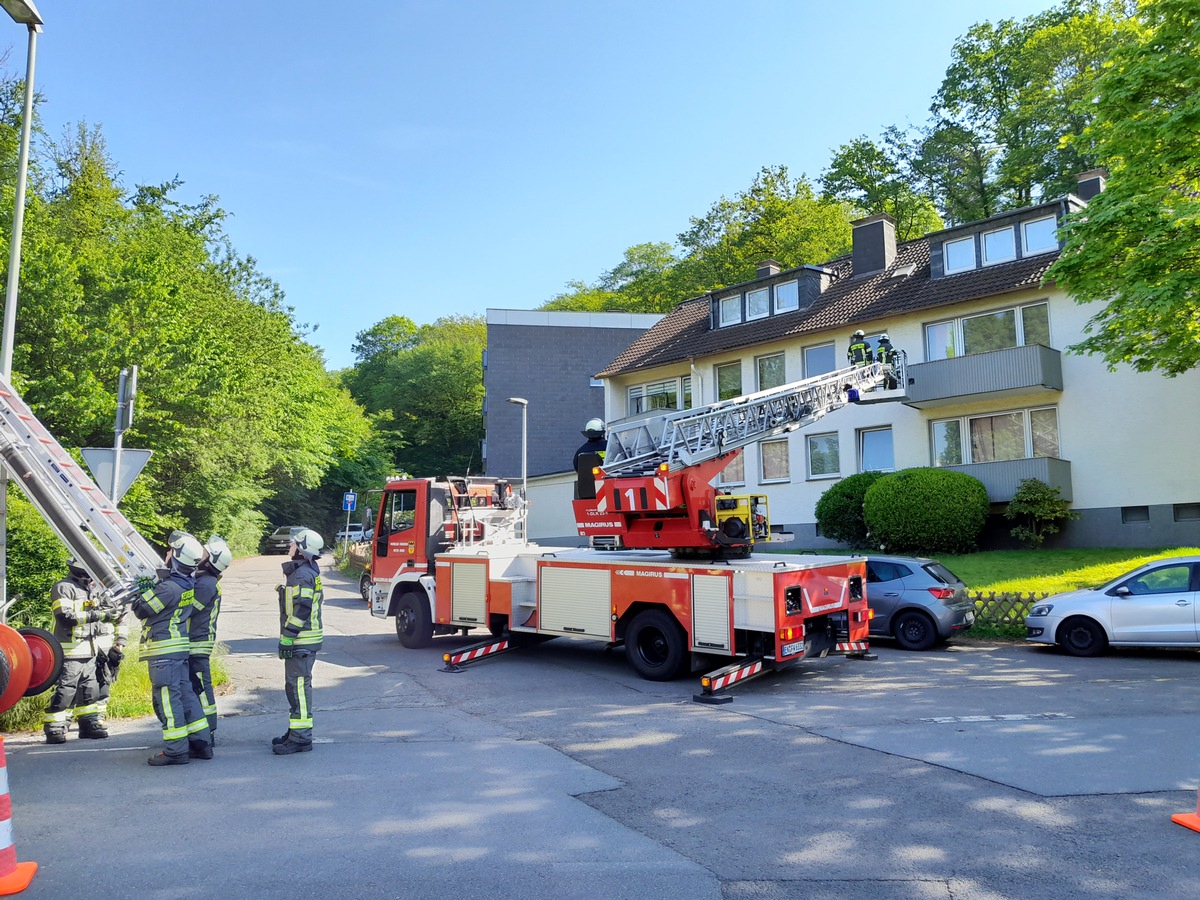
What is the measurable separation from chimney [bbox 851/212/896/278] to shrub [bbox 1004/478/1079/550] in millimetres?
9683

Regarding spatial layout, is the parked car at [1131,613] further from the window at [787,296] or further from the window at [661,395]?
the window at [661,395]

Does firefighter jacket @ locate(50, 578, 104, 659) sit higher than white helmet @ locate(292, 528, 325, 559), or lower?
lower

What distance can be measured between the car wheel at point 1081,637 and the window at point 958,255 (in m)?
14.2

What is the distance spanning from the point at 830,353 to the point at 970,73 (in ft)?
69.9

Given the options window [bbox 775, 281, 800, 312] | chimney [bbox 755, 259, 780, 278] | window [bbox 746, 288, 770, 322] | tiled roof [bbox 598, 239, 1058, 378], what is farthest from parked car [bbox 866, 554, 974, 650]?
chimney [bbox 755, 259, 780, 278]

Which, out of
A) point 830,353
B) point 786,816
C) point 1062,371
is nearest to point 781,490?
point 830,353

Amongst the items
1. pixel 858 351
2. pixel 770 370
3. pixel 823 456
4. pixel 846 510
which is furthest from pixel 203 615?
pixel 770 370

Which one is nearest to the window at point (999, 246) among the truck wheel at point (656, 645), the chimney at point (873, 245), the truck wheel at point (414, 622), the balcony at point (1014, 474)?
the chimney at point (873, 245)

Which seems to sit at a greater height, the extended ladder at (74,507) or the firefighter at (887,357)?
the firefighter at (887,357)

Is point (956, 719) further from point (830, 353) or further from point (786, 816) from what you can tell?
point (830, 353)

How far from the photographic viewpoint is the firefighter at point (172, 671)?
701cm

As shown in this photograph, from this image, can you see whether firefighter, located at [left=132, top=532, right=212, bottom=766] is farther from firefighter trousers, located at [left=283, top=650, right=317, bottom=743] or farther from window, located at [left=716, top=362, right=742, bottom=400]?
window, located at [left=716, top=362, right=742, bottom=400]

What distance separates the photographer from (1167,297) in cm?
1228

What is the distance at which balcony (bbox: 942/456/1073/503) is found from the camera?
68.8 ft
